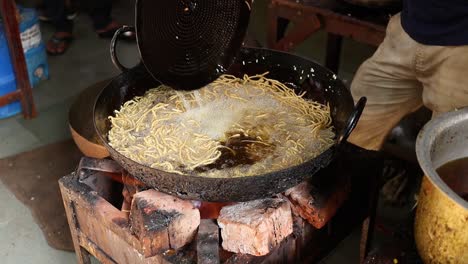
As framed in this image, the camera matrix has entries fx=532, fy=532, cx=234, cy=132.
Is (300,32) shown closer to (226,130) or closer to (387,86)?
(387,86)

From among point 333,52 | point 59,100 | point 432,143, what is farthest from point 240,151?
point 59,100

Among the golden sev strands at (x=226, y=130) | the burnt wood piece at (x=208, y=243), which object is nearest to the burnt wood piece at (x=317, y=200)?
the golden sev strands at (x=226, y=130)

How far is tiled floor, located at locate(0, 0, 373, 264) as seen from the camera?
288 cm

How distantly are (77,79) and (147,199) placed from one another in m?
3.00

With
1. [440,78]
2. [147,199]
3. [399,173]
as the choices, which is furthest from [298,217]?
[399,173]

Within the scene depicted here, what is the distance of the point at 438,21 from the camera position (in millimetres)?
2197

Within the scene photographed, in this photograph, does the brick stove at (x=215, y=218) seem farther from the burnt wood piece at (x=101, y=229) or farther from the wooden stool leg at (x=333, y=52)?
the wooden stool leg at (x=333, y=52)

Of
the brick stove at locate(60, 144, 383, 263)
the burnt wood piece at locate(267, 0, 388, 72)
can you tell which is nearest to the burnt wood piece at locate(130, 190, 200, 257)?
the brick stove at locate(60, 144, 383, 263)

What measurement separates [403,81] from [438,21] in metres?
0.46

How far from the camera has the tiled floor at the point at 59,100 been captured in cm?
288

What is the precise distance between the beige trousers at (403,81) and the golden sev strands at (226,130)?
0.57m

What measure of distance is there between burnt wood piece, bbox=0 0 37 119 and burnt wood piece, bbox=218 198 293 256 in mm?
2598

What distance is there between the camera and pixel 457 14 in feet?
6.96

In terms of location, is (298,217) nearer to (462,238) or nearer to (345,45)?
(462,238)
